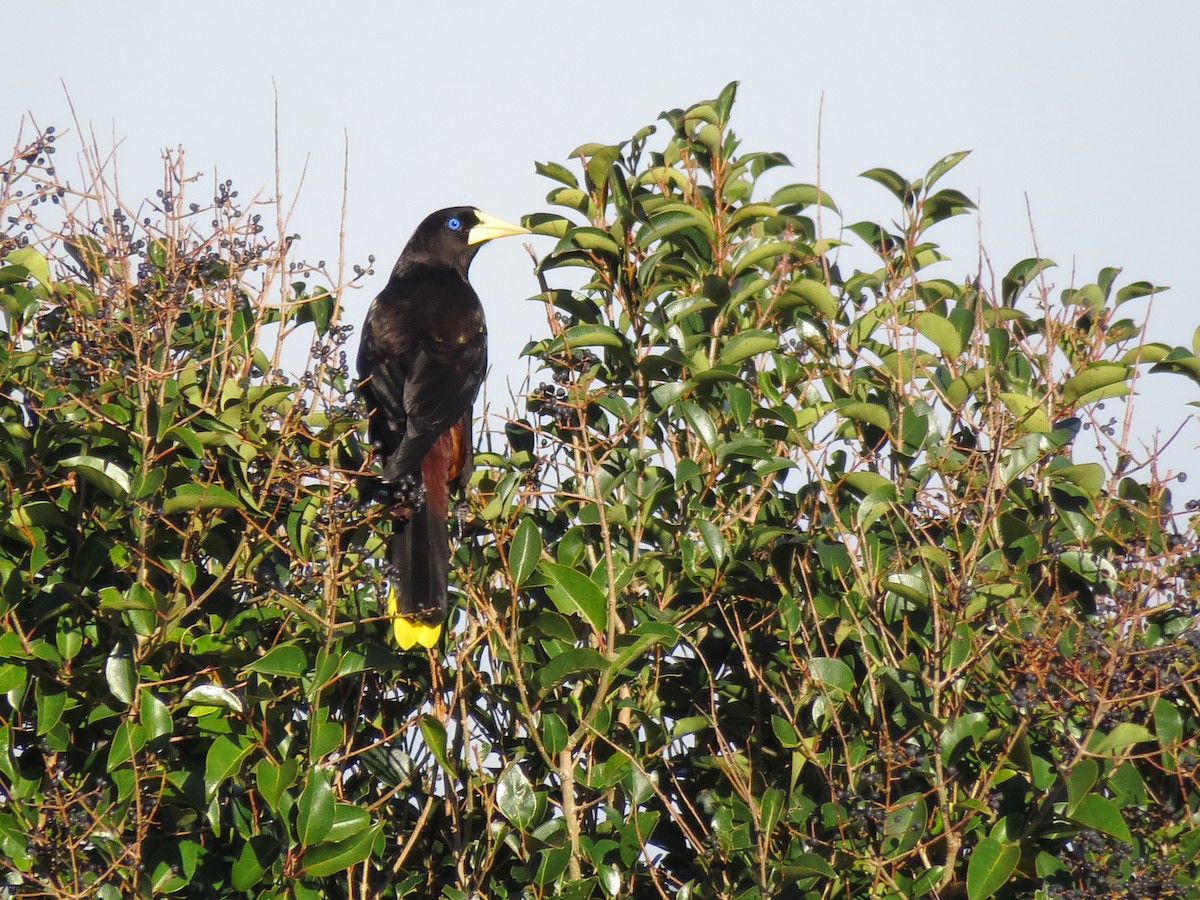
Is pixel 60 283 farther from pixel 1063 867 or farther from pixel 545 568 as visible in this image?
pixel 1063 867

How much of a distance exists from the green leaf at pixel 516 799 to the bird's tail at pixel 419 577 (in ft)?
1.14

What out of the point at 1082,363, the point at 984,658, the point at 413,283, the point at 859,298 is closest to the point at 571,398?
the point at 859,298

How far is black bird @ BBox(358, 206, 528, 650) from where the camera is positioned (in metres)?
3.03

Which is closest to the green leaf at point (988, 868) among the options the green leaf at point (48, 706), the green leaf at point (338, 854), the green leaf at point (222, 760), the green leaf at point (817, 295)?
the green leaf at point (338, 854)

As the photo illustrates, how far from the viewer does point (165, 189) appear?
10.8ft

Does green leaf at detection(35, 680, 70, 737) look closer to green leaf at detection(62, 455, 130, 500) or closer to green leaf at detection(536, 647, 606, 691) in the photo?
green leaf at detection(62, 455, 130, 500)

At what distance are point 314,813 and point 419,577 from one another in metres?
0.69

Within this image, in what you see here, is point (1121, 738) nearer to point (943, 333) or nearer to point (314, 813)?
point (943, 333)

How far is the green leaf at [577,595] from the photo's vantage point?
2699 millimetres

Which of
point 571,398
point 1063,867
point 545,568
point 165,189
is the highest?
point 165,189

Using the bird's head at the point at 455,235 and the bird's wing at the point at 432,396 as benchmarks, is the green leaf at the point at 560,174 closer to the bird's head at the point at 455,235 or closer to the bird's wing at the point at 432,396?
the bird's wing at the point at 432,396

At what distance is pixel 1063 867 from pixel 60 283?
2.53m

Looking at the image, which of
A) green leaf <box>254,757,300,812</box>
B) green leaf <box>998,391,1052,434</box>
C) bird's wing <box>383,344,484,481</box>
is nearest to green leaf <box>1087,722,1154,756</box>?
green leaf <box>998,391,1052,434</box>

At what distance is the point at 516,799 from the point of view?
2.64 meters
